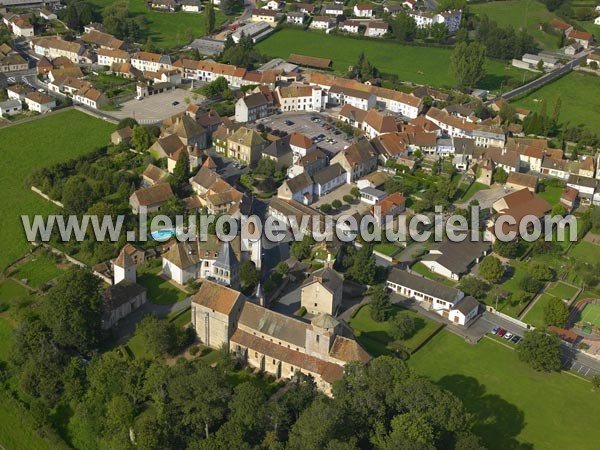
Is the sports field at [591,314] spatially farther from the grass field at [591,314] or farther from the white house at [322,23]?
the white house at [322,23]

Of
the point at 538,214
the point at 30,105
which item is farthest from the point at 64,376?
the point at 30,105

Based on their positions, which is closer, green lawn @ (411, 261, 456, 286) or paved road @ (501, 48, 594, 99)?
green lawn @ (411, 261, 456, 286)

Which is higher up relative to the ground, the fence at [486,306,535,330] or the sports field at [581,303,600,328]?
the fence at [486,306,535,330]

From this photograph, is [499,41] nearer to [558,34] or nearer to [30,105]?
[558,34]

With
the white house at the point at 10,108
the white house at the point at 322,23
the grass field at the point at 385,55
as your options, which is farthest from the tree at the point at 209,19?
the white house at the point at 10,108

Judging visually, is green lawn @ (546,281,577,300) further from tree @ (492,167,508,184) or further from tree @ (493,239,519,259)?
tree @ (492,167,508,184)

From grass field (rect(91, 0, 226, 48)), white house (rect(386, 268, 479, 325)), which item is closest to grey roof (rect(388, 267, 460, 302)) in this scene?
white house (rect(386, 268, 479, 325))

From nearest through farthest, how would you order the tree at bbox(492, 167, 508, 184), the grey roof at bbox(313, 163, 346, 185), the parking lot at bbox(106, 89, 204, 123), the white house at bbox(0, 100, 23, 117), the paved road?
1. the grey roof at bbox(313, 163, 346, 185)
2. the tree at bbox(492, 167, 508, 184)
3. the white house at bbox(0, 100, 23, 117)
4. the parking lot at bbox(106, 89, 204, 123)
5. the paved road
